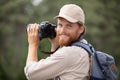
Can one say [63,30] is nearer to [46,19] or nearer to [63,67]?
[63,67]

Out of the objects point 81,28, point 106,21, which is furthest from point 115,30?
point 81,28

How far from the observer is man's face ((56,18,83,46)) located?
13.9ft

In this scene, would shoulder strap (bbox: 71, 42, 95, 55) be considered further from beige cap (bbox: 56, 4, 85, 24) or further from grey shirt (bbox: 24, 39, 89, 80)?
beige cap (bbox: 56, 4, 85, 24)

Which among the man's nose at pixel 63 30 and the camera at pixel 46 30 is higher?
the man's nose at pixel 63 30

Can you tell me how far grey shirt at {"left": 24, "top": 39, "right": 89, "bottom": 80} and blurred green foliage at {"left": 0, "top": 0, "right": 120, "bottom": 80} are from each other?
76.1ft

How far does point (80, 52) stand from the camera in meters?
4.14

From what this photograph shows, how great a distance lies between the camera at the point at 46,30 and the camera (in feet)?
14.3

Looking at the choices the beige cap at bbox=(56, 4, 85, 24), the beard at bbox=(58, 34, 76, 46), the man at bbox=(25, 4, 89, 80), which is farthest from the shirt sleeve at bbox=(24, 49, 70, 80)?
the beige cap at bbox=(56, 4, 85, 24)

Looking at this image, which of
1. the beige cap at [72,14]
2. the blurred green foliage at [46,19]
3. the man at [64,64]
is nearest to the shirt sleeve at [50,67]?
the man at [64,64]

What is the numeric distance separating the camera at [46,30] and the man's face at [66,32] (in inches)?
6.2

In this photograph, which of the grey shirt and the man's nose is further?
the man's nose

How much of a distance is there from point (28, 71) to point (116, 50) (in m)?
25.8

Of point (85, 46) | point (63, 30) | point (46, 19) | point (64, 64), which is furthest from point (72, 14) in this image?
point (46, 19)

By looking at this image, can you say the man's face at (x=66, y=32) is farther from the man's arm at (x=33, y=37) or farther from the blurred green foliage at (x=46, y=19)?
the blurred green foliage at (x=46, y=19)
